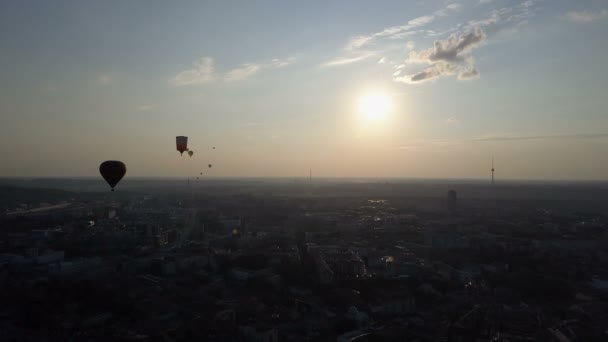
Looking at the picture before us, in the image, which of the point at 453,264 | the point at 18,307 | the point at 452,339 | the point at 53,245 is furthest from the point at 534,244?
the point at 53,245

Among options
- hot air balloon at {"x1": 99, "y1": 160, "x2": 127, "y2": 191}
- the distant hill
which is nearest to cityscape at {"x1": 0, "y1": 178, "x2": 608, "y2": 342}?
hot air balloon at {"x1": 99, "y1": 160, "x2": 127, "y2": 191}

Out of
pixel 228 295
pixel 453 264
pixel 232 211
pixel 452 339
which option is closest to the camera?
pixel 452 339

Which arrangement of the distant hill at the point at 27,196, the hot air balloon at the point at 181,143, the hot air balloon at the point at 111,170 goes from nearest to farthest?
the hot air balloon at the point at 111,170 → the hot air balloon at the point at 181,143 → the distant hill at the point at 27,196

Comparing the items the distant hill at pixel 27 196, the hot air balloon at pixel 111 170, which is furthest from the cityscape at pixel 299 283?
the distant hill at pixel 27 196

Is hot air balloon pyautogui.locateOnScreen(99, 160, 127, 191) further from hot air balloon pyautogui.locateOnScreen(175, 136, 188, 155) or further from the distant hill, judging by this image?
the distant hill

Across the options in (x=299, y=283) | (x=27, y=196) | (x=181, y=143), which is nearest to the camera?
(x=299, y=283)

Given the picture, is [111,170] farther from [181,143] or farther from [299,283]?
[299,283]

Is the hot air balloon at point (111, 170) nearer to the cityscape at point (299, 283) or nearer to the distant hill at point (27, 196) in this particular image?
the cityscape at point (299, 283)

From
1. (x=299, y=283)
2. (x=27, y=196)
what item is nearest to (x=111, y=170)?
(x=299, y=283)

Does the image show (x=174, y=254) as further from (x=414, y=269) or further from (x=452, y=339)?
(x=452, y=339)

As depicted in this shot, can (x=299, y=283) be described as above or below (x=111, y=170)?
below

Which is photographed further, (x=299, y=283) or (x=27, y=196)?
(x=27, y=196)
